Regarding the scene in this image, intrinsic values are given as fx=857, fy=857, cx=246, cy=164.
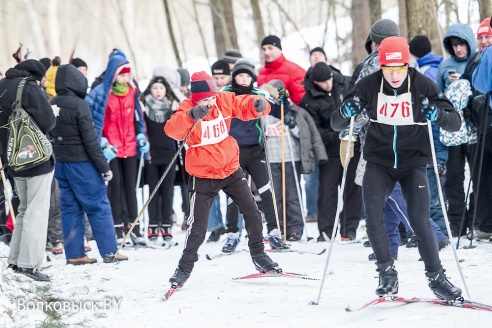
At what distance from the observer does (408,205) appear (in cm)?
611

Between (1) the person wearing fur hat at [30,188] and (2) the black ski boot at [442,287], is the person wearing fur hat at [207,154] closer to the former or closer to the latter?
(1) the person wearing fur hat at [30,188]

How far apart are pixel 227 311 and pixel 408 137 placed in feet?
5.91

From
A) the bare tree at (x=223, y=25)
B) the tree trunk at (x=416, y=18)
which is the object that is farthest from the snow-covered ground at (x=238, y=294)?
the bare tree at (x=223, y=25)

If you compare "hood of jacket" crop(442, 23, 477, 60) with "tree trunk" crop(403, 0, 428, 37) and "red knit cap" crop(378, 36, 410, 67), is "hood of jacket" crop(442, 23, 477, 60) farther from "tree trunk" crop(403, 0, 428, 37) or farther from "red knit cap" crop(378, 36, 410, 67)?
"red knit cap" crop(378, 36, 410, 67)

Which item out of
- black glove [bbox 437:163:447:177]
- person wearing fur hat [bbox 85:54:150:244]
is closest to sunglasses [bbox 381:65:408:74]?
black glove [bbox 437:163:447:177]

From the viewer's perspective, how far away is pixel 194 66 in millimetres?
32688

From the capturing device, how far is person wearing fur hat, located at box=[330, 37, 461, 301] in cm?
595

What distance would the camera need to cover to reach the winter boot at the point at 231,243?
907cm

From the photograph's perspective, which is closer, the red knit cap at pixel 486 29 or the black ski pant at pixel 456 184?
the red knit cap at pixel 486 29

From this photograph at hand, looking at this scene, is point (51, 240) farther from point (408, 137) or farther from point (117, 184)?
point (408, 137)

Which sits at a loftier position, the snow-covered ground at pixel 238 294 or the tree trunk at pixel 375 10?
the tree trunk at pixel 375 10

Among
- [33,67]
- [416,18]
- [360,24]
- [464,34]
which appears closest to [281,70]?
[416,18]

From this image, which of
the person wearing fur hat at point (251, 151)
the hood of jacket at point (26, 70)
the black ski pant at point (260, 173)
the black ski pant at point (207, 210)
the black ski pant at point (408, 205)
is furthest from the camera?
the black ski pant at point (260, 173)

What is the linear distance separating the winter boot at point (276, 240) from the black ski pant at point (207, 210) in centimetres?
156
